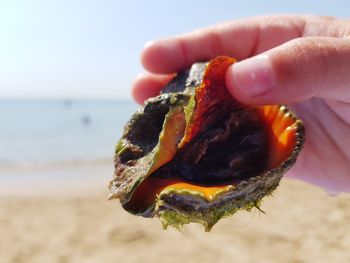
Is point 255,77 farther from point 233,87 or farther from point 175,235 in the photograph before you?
point 175,235

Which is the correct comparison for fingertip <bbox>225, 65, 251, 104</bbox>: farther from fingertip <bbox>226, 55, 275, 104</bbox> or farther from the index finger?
the index finger

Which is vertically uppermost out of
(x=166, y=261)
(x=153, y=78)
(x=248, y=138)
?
(x=248, y=138)

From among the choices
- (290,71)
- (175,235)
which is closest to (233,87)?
(290,71)

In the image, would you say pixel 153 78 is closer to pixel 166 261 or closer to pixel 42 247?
pixel 166 261

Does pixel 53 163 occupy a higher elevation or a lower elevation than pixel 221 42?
lower

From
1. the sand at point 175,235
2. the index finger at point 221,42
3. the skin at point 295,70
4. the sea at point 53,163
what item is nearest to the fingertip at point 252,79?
the skin at point 295,70

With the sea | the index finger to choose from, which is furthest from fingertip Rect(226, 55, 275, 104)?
the sea

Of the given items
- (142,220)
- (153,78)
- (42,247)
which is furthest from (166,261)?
(153,78)
